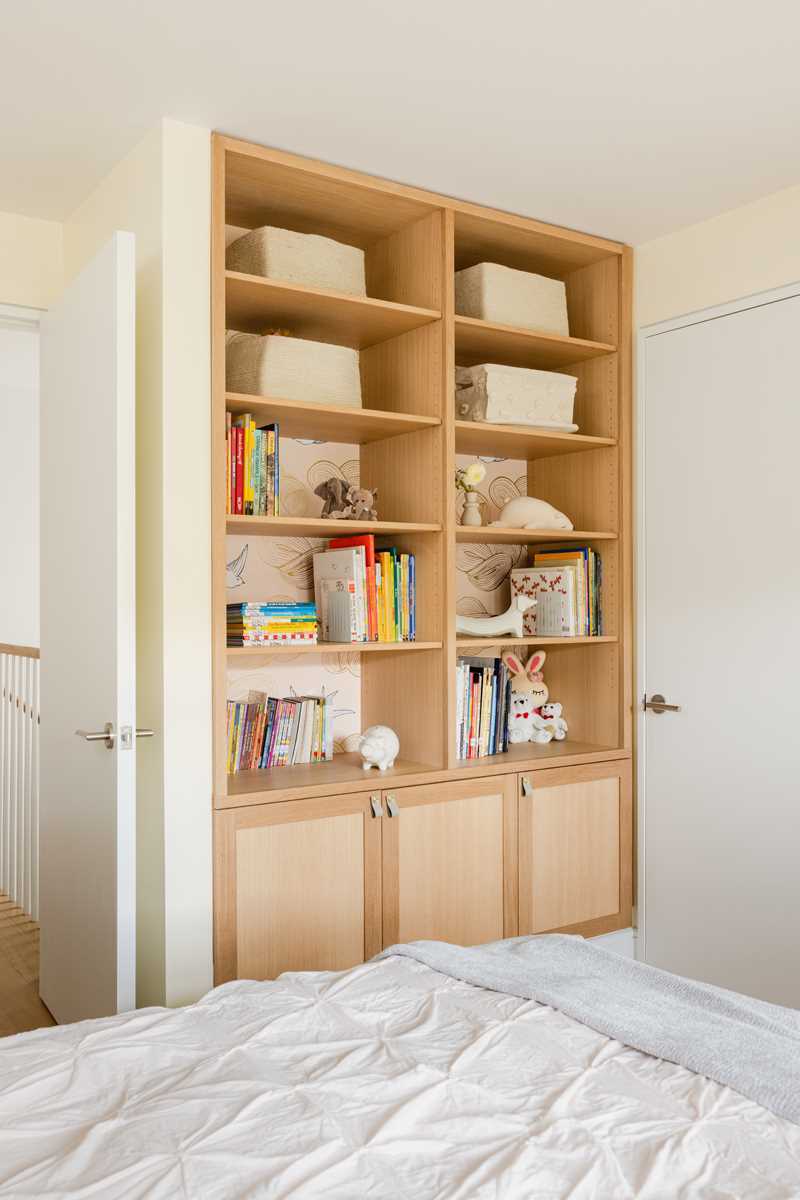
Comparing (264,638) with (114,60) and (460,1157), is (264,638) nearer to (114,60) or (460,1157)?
(114,60)

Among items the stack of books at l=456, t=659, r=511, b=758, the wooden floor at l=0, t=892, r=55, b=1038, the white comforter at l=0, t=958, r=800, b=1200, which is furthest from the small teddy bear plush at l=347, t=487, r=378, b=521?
the wooden floor at l=0, t=892, r=55, b=1038

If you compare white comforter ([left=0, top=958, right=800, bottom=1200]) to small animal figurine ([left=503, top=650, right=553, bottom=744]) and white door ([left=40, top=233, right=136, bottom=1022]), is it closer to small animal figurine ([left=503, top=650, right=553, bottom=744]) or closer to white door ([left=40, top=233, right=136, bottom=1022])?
white door ([left=40, top=233, right=136, bottom=1022])

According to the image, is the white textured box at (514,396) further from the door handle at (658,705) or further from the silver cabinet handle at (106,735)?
the silver cabinet handle at (106,735)

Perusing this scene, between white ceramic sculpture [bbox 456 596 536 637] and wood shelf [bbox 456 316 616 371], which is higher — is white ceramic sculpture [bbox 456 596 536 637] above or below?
below

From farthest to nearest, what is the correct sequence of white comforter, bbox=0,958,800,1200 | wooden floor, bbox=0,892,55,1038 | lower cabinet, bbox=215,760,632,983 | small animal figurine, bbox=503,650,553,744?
small animal figurine, bbox=503,650,553,744, wooden floor, bbox=0,892,55,1038, lower cabinet, bbox=215,760,632,983, white comforter, bbox=0,958,800,1200

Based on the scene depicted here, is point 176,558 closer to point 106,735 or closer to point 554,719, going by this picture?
point 106,735

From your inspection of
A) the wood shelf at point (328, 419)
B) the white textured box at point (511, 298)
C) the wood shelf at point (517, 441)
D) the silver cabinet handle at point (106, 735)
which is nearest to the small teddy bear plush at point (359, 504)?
the wood shelf at point (328, 419)

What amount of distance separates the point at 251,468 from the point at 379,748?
0.88 m

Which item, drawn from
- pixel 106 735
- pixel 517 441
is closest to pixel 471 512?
pixel 517 441

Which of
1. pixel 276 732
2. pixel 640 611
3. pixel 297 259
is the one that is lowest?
pixel 276 732

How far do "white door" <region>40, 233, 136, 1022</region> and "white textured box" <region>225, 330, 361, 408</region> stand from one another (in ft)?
1.41

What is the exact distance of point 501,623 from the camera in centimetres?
322

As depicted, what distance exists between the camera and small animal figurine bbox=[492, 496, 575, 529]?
3236mm

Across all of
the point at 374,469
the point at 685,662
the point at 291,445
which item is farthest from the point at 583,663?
the point at 291,445
